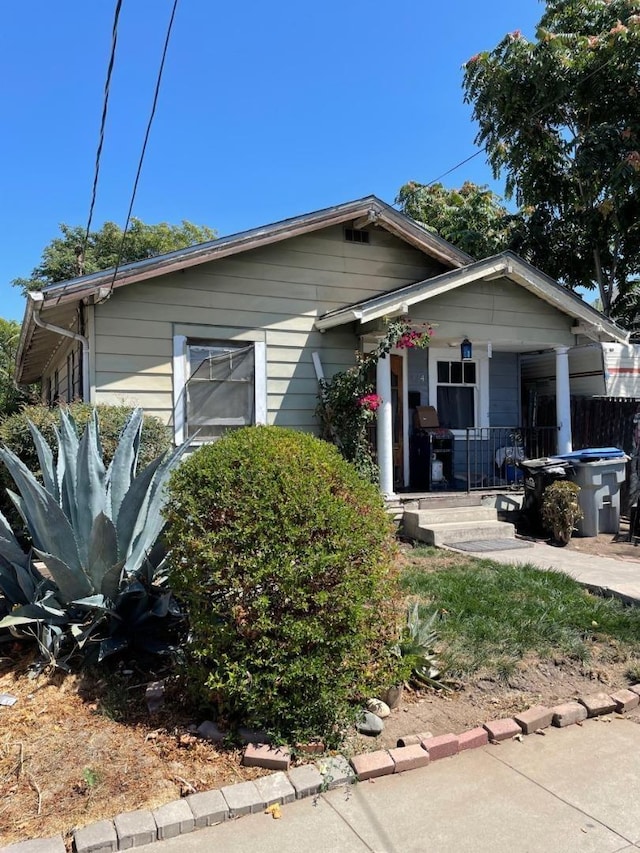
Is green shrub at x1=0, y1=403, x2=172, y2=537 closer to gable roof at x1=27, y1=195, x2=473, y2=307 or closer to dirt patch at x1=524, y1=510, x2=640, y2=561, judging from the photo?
gable roof at x1=27, y1=195, x2=473, y2=307

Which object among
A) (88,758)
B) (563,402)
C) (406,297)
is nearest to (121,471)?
(88,758)

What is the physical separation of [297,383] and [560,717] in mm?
6328

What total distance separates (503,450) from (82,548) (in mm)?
8461

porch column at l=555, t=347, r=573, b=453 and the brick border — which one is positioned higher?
porch column at l=555, t=347, r=573, b=453

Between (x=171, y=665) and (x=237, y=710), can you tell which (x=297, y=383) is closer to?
(x=171, y=665)

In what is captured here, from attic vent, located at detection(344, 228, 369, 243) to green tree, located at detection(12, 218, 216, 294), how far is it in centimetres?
1776

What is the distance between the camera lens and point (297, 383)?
9.14 meters

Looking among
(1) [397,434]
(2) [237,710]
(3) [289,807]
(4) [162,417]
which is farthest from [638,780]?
(1) [397,434]

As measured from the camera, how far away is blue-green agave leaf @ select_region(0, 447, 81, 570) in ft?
12.6

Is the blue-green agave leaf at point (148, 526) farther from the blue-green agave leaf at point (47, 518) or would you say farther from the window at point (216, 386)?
the window at point (216, 386)

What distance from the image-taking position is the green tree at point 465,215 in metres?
17.8

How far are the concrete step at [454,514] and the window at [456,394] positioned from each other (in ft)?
7.71

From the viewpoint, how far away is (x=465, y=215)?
19078mm

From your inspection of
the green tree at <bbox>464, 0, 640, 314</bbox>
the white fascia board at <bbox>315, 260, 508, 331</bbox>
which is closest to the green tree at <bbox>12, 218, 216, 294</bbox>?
the green tree at <bbox>464, 0, 640, 314</bbox>
